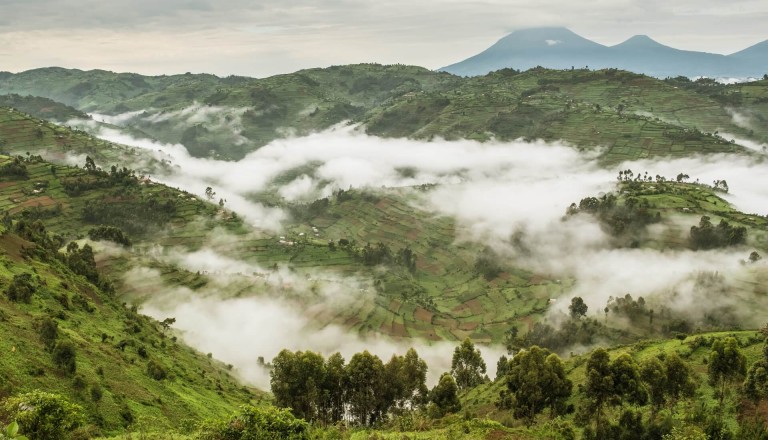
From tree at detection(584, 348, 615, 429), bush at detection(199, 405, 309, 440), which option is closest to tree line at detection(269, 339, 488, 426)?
tree at detection(584, 348, 615, 429)

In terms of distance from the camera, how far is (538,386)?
58.8m

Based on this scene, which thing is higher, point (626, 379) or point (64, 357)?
point (64, 357)

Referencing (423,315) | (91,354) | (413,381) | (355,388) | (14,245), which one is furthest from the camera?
(423,315)

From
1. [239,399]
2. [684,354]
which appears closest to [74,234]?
[239,399]

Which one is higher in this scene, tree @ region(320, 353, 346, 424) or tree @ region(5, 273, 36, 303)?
tree @ region(5, 273, 36, 303)

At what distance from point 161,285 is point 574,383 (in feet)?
319

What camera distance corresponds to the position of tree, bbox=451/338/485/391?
82125mm

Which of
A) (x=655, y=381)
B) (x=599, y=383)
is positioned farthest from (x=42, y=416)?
(x=655, y=381)

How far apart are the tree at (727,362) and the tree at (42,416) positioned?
5441cm

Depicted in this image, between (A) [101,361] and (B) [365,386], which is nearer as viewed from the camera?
(A) [101,361]

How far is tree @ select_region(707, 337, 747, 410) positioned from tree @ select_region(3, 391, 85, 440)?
54406 millimetres

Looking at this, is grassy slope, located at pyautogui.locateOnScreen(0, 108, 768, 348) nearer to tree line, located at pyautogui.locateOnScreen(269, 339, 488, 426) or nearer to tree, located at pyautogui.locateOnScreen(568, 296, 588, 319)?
tree, located at pyautogui.locateOnScreen(568, 296, 588, 319)

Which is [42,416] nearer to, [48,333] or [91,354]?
[48,333]

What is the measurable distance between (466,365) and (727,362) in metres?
42.0
